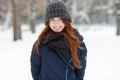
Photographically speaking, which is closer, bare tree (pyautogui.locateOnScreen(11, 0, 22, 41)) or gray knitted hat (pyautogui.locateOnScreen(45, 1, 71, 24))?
gray knitted hat (pyautogui.locateOnScreen(45, 1, 71, 24))

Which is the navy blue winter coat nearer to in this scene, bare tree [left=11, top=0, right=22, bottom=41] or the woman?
the woman

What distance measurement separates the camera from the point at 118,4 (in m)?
22.7

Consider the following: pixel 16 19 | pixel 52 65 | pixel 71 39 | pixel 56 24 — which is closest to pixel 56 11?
pixel 56 24

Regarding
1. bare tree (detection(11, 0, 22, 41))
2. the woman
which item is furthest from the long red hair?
bare tree (detection(11, 0, 22, 41))

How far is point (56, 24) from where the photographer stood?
3.96 meters

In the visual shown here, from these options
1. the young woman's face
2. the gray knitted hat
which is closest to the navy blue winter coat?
the young woman's face

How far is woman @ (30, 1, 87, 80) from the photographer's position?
3.95 metres

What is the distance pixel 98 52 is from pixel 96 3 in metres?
38.1

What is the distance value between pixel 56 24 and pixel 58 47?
250 millimetres

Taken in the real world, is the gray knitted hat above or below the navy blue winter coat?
above

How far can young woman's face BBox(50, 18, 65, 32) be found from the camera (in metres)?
3.96

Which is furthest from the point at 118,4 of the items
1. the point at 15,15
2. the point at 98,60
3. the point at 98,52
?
the point at 98,60

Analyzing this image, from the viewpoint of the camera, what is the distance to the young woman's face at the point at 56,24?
396 centimetres

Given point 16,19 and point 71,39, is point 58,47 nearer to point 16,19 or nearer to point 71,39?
point 71,39
